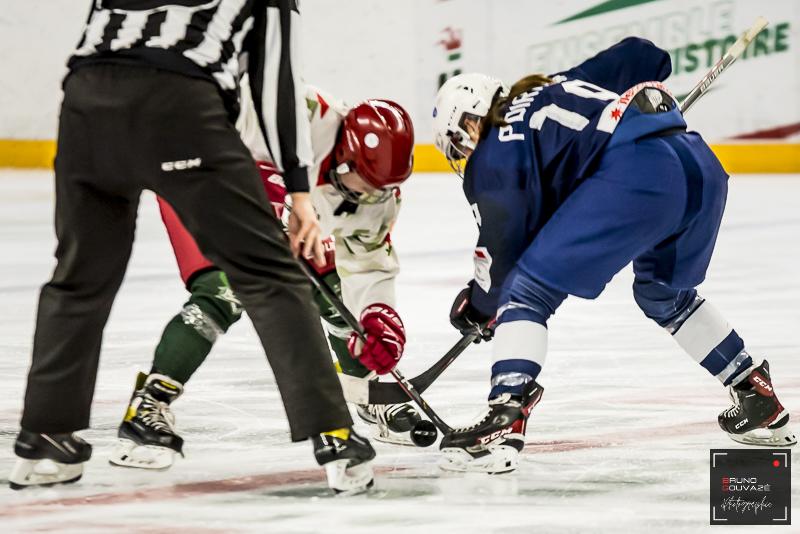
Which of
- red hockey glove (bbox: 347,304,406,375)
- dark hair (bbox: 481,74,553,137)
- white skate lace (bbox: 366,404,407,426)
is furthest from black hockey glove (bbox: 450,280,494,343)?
dark hair (bbox: 481,74,553,137)

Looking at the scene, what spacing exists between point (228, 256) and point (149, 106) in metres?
0.27

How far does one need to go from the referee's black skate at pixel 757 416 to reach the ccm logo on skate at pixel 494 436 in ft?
1.78

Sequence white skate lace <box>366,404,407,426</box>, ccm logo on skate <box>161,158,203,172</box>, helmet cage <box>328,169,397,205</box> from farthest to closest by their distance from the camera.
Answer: white skate lace <box>366,404,407,426</box>, helmet cage <box>328,169,397,205</box>, ccm logo on skate <box>161,158,203,172</box>

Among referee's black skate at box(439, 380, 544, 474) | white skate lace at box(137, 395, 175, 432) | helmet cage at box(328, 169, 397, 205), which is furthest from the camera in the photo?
helmet cage at box(328, 169, 397, 205)

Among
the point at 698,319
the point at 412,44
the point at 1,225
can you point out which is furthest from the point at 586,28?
the point at 698,319

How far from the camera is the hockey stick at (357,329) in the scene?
2803 mm

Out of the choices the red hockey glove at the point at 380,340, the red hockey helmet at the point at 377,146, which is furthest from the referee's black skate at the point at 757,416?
the red hockey helmet at the point at 377,146

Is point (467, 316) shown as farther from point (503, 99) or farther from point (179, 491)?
point (179, 491)

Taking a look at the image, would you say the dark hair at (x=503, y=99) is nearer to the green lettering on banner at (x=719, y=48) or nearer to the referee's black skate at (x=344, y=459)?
the referee's black skate at (x=344, y=459)

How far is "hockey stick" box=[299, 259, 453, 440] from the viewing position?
110 inches

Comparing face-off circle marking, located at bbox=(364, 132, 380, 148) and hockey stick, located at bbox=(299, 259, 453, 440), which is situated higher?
face-off circle marking, located at bbox=(364, 132, 380, 148)

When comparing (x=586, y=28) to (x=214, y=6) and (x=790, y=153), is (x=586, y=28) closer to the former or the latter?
(x=790, y=153)

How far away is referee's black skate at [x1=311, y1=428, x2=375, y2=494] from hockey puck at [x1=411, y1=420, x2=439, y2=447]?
0.44m

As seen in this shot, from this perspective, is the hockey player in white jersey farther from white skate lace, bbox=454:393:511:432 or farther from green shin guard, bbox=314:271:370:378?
white skate lace, bbox=454:393:511:432
